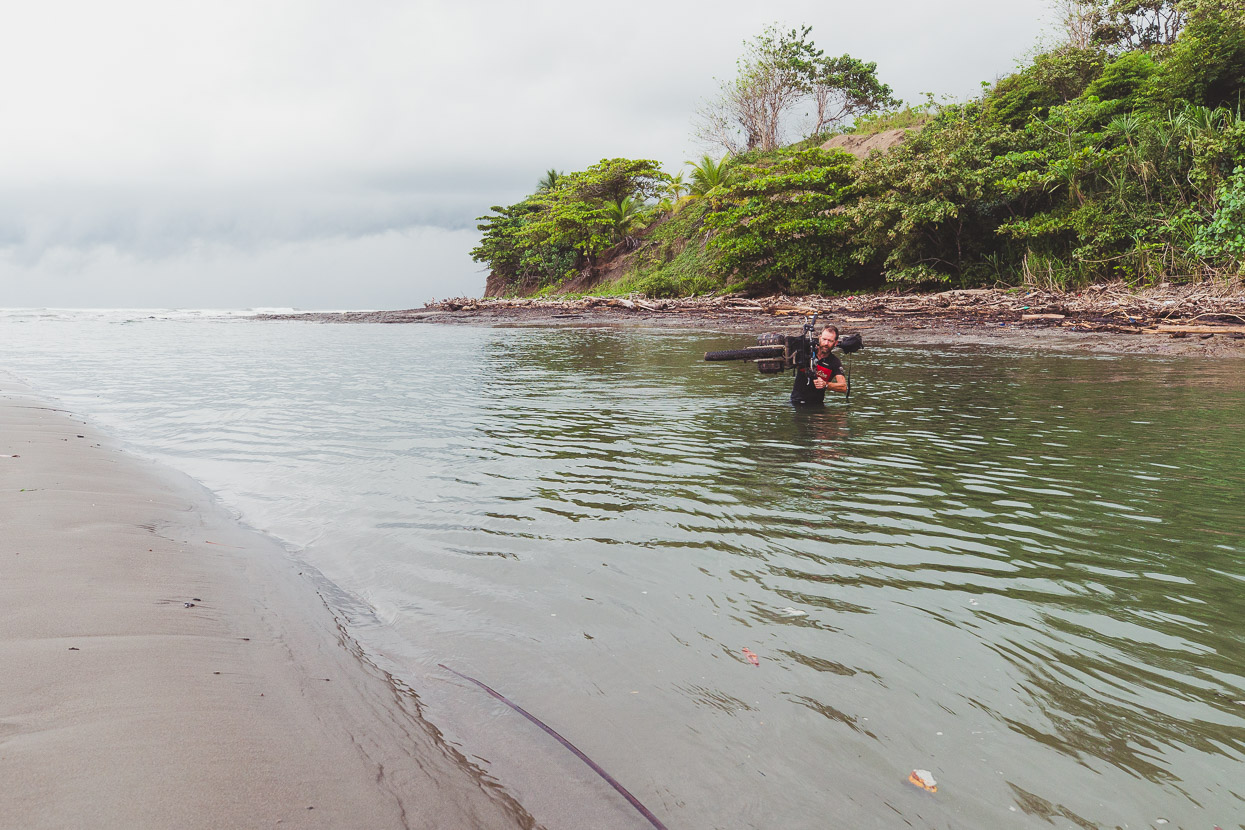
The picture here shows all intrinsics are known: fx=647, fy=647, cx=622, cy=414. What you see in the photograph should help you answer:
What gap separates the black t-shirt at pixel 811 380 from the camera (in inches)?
380

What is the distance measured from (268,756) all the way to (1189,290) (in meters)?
23.8

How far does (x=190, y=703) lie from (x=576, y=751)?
144 centimetres

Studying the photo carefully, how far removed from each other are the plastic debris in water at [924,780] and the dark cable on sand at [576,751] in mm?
1002

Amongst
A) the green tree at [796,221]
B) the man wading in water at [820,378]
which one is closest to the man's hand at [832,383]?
the man wading in water at [820,378]

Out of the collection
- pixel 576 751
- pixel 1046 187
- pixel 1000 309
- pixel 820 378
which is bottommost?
pixel 576 751

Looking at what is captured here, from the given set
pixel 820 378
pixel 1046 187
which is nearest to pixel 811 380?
pixel 820 378

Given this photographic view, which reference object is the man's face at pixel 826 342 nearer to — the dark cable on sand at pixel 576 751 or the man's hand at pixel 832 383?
the man's hand at pixel 832 383

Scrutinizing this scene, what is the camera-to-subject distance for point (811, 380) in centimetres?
968

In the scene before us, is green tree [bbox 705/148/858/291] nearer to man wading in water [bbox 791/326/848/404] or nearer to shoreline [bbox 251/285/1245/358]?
shoreline [bbox 251/285/1245/358]

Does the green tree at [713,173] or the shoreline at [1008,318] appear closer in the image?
the shoreline at [1008,318]

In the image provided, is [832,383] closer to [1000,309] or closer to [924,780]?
[924,780]

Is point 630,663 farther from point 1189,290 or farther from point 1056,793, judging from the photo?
point 1189,290

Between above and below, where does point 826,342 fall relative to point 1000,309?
below

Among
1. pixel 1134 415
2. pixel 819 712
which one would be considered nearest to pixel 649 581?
pixel 819 712
